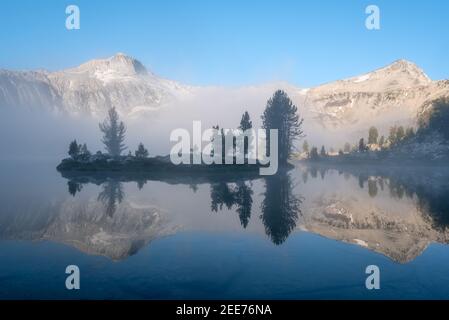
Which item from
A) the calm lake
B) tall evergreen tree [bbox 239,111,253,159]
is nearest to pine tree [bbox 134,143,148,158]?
tall evergreen tree [bbox 239,111,253,159]

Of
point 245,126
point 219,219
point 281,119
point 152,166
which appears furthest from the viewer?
point 281,119

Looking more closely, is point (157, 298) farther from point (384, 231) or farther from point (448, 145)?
point (448, 145)

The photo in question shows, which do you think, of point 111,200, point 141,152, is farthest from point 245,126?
point 111,200

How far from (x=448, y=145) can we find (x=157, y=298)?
221620mm

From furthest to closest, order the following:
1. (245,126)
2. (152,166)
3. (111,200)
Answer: (245,126)
(152,166)
(111,200)

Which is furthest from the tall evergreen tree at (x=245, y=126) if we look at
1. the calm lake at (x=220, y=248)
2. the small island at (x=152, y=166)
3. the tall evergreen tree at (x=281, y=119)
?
the calm lake at (x=220, y=248)

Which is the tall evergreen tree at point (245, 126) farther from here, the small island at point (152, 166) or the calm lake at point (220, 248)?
the calm lake at point (220, 248)

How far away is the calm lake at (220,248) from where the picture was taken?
1420 centimetres

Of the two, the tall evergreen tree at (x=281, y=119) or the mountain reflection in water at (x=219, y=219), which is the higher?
the tall evergreen tree at (x=281, y=119)

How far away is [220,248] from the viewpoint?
20.6m

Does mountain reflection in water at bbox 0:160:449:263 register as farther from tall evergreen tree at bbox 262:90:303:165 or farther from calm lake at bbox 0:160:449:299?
tall evergreen tree at bbox 262:90:303:165

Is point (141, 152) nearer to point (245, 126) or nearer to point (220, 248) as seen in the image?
point (245, 126)

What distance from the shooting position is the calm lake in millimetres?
14195
